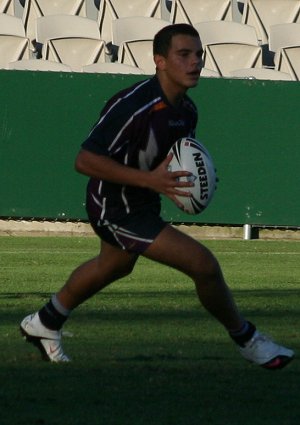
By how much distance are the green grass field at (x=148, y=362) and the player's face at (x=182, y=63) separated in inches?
60.8

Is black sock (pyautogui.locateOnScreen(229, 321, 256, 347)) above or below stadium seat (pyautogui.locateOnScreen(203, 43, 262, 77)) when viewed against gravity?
above

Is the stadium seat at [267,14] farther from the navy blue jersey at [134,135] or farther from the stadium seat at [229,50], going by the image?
the navy blue jersey at [134,135]

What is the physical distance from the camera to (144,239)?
24.0ft

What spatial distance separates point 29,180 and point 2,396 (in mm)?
13672

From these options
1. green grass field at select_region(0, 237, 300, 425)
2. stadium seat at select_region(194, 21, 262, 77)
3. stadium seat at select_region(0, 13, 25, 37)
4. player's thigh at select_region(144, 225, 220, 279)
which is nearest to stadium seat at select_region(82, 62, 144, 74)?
stadium seat at select_region(194, 21, 262, 77)

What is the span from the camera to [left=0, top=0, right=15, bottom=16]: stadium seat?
25219 mm

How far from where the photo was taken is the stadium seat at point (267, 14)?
82.3 ft

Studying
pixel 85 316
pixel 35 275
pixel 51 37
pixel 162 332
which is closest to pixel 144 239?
pixel 162 332

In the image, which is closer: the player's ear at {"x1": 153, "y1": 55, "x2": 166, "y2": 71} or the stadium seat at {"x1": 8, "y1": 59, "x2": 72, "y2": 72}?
the player's ear at {"x1": 153, "y1": 55, "x2": 166, "y2": 71}

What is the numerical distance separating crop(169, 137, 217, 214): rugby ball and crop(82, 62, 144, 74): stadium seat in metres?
14.2

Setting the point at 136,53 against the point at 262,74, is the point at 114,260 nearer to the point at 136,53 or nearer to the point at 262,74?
the point at 262,74

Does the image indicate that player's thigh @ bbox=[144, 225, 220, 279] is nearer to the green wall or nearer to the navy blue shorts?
the navy blue shorts

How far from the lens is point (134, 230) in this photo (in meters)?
7.34

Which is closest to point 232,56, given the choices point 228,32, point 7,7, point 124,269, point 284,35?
point 228,32
